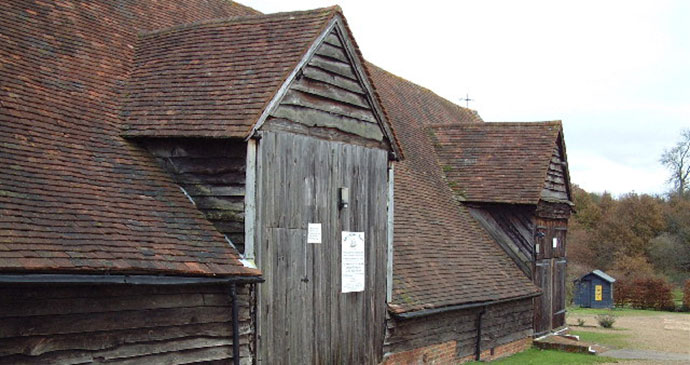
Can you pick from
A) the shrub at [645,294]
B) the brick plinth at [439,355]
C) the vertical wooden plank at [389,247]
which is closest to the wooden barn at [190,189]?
the vertical wooden plank at [389,247]

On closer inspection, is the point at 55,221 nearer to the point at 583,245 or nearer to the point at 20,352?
the point at 20,352

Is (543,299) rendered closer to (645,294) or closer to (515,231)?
(515,231)

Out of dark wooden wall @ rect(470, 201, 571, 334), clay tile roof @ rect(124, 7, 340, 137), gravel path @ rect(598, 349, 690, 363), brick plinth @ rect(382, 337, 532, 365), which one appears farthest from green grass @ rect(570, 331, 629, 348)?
clay tile roof @ rect(124, 7, 340, 137)

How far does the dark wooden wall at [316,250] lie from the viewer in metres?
10.5

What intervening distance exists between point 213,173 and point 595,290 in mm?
30349

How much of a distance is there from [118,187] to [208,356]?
2.39 m

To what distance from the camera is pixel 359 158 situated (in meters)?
12.4

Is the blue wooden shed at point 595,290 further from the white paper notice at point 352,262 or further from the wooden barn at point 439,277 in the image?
the white paper notice at point 352,262

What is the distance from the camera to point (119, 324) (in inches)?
331

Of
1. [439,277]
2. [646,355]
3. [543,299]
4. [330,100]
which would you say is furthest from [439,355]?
[646,355]

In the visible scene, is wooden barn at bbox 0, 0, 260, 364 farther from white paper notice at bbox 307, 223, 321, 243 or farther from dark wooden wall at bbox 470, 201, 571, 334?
dark wooden wall at bbox 470, 201, 571, 334

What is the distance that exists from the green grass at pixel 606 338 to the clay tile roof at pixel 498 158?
5.36 meters

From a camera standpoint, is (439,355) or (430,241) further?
(430,241)

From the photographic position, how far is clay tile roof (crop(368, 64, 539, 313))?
14.8 meters
